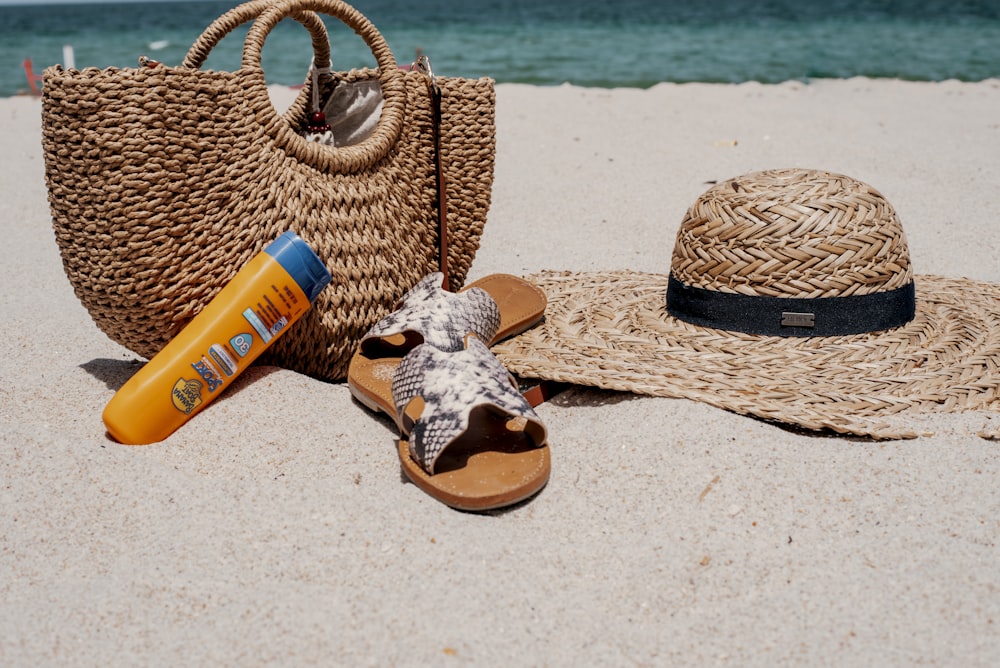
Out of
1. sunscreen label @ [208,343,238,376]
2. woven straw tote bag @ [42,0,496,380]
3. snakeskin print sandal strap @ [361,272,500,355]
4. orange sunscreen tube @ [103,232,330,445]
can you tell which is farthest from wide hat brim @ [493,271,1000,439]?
sunscreen label @ [208,343,238,376]

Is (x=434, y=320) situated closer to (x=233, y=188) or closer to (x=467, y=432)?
(x=467, y=432)

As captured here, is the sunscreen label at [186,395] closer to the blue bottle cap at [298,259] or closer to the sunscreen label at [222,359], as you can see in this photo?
the sunscreen label at [222,359]

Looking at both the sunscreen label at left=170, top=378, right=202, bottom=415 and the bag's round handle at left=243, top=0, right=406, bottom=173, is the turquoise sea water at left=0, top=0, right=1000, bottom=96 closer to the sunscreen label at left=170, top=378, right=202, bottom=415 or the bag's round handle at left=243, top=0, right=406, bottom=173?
the bag's round handle at left=243, top=0, right=406, bottom=173

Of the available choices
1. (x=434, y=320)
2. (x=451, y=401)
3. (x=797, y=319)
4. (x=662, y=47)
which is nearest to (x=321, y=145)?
(x=434, y=320)

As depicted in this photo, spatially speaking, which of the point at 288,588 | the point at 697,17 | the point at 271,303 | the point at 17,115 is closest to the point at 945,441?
the point at 288,588

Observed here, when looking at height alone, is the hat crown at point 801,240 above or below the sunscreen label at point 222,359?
above

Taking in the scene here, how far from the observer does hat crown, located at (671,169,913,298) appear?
7.13 ft

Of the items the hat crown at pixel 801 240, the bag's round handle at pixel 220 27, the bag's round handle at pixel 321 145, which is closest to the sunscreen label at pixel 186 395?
the bag's round handle at pixel 321 145

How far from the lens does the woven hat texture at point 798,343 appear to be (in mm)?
2006

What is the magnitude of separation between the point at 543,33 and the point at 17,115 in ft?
48.4

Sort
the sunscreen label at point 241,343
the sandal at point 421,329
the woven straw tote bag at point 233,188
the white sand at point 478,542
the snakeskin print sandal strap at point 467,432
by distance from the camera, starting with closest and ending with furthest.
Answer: the white sand at point 478,542
the snakeskin print sandal strap at point 467,432
the woven straw tote bag at point 233,188
the sunscreen label at point 241,343
the sandal at point 421,329

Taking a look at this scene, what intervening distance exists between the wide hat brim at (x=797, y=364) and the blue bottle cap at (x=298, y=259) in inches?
21.3

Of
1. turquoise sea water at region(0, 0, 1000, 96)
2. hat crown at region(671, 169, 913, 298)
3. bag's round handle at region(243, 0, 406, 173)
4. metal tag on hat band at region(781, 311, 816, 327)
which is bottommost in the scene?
turquoise sea water at region(0, 0, 1000, 96)

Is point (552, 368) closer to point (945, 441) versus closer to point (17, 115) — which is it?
point (945, 441)
